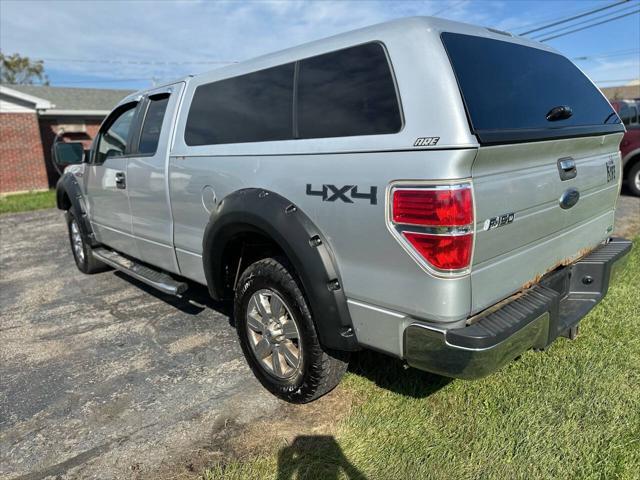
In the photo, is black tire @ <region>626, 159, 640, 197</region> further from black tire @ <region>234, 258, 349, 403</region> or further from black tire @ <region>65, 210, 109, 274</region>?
black tire @ <region>65, 210, 109, 274</region>

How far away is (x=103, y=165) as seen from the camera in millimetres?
4828

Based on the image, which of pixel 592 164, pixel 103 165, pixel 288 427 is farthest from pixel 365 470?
pixel 103 165

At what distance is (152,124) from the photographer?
4133 mm

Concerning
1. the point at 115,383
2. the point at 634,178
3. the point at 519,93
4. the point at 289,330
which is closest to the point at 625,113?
the point at 634,178

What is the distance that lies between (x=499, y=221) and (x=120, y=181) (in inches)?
137

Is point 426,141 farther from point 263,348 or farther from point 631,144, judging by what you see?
point 631,144

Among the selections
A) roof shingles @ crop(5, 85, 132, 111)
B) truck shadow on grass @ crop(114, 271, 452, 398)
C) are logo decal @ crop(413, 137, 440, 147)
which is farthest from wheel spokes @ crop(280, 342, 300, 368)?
roof shingles @ crop(5, 85, 132, 111)

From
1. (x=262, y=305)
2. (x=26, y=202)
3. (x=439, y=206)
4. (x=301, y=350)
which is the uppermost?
(x=439, y=206)

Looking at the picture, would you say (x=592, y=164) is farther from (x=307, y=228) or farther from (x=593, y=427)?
(x=307, y=228)

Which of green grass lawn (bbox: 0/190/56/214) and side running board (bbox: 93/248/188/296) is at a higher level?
side running board (bbox: 93/248/188/296)

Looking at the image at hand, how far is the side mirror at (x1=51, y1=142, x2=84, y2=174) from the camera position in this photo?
5289 millimetres

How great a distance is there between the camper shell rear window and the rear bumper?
804mm

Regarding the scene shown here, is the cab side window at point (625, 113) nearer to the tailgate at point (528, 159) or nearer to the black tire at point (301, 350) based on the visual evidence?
the tailgate at point (528, 159)

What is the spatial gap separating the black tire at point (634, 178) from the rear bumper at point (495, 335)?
8.94m
